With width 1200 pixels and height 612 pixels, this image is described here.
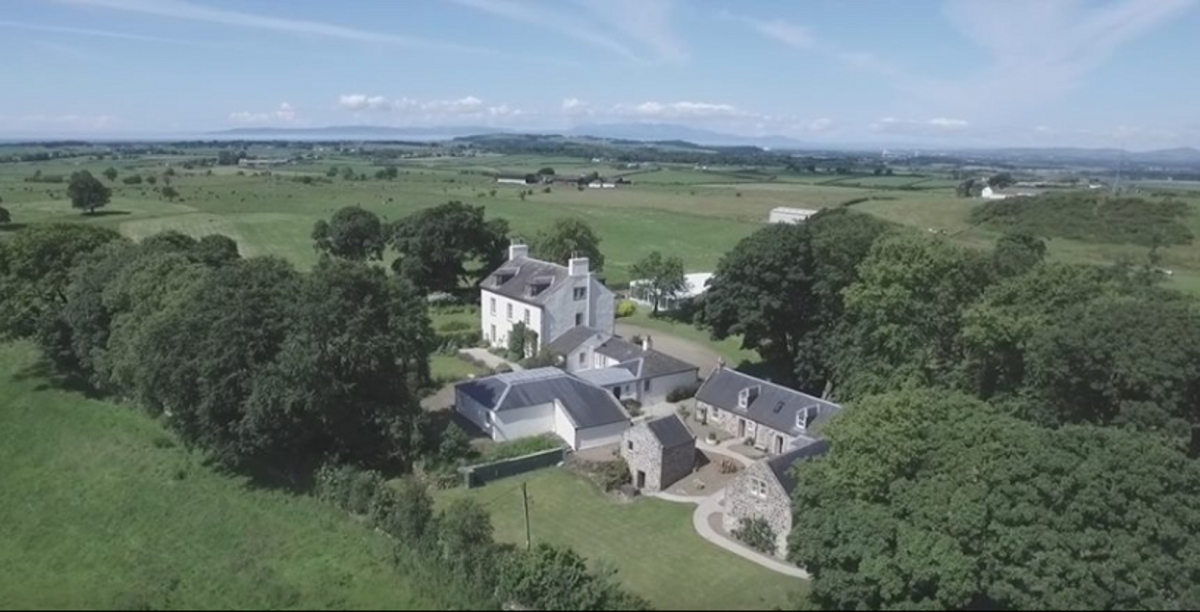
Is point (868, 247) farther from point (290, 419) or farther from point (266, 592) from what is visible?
point (266, 592)

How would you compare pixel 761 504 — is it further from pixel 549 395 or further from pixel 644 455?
pixel 549 395

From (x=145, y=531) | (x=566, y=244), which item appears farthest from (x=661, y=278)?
(x=145, y=531)

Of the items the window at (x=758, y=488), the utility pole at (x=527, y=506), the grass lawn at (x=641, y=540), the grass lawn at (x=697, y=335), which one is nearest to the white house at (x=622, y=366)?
the grass lawn at (x=697, y=335)

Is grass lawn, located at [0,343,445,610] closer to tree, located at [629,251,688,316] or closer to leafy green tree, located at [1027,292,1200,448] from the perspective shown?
leafy green tree, located at [1027,292,1200,448]

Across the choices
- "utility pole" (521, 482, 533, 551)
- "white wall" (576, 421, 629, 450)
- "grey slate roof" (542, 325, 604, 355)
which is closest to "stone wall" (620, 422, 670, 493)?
"white wall" (576, 421, 629, 450)

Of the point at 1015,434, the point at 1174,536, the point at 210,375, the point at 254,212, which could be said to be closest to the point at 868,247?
the point at 1015,434

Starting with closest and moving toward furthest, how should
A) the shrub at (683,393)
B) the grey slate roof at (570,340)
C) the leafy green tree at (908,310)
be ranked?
the leafy green tree at (908,310), the shrub at (683,393), the grey slate roof at (570,340)

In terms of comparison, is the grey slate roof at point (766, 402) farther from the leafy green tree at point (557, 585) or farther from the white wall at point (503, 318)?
the leafy green tree at point (557, 585)
